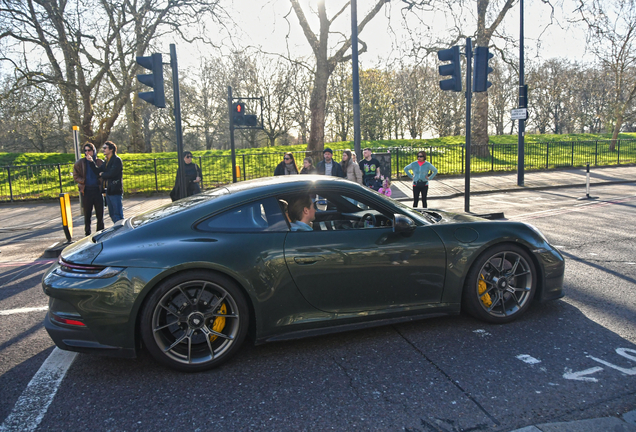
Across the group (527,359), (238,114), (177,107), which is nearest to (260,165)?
(238,114)

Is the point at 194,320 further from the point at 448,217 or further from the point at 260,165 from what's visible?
the point at 260,165

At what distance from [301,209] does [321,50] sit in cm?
1840

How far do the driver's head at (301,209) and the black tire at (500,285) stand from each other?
1.43m

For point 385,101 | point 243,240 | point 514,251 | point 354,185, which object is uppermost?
point 385,101

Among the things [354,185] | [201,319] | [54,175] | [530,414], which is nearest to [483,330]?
[530,414]

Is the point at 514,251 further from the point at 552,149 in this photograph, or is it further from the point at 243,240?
the point at 552,149

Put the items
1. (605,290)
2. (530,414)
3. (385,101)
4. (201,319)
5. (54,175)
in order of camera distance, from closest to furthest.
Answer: (530,414) → (201,319) → (605,290) → (54,175) → (385,101)

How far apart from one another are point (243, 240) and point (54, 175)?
1726cm

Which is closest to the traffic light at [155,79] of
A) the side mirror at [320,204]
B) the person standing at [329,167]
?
the person standing at [329,167]

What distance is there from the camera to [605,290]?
4957mm

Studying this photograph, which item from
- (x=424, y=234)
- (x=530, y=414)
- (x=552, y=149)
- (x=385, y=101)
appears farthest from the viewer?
(x=385, y=101)

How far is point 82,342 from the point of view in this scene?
3.24 meters

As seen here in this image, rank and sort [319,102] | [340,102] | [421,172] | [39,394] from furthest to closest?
[340,102] → [319,102] → [421,172] → [39,394]

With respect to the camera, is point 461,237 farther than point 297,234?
Yes
